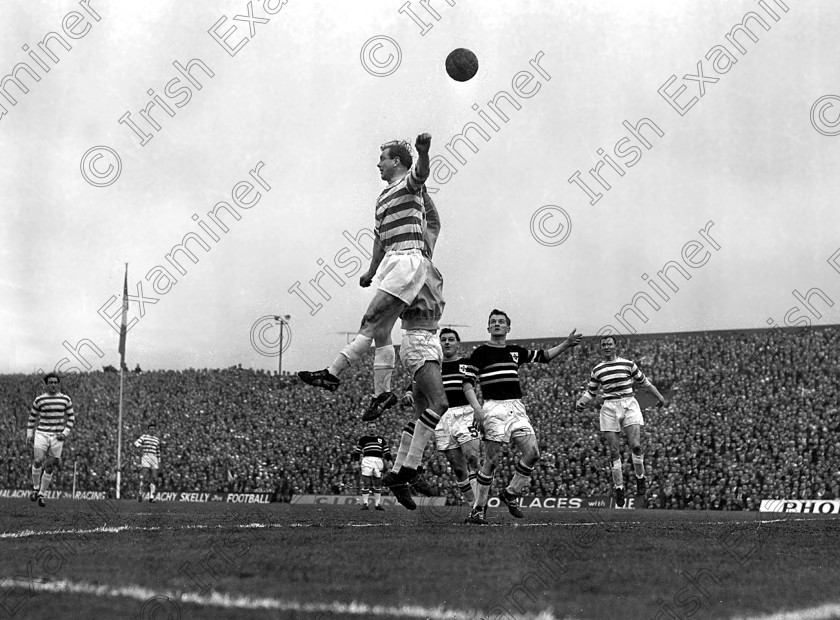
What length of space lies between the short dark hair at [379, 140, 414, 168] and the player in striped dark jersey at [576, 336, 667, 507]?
6.78 meters

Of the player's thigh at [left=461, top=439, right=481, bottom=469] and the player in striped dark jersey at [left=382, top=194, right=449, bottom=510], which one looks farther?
the player's thigh at [left=461, top=439, right=481, bottom=469]

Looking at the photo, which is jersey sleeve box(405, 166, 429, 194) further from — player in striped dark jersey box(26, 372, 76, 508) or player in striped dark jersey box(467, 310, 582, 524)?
player in striped dark jersey box(26, 372, 76, 508)

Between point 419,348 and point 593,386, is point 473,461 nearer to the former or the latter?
point 593,386

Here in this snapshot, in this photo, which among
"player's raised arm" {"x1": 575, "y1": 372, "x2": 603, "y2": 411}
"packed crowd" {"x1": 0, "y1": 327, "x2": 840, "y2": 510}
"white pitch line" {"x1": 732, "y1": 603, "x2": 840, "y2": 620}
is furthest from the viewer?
"packed crowd" {"x1": 0, "y1": 327, "x2": 840, "y2": 510}

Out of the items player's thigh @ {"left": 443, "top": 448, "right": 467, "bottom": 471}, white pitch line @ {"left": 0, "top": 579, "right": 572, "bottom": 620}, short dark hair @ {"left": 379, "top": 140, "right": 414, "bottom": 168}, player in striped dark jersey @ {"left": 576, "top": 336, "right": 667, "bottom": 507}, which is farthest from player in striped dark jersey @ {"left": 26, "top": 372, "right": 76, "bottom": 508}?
white pitch line @ {"left": 0, "top": 579, "right": 572, "bottom": 620}

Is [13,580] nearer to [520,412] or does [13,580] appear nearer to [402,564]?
[402,564]

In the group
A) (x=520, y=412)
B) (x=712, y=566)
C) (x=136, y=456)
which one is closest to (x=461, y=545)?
(x=712, y=566)

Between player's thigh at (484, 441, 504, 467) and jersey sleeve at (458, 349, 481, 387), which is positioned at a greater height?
jersey sleeve at (458, 349, 481, 387)

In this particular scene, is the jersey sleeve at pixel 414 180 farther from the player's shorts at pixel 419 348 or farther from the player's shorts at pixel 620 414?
the player's shorts at pixel 620 414

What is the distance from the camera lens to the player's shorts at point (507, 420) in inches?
375

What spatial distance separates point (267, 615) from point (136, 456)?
115 feet

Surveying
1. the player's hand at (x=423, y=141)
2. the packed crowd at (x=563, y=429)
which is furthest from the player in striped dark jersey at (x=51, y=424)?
the packed crowd at (x=563, y=429)

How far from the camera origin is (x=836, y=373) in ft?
84.9

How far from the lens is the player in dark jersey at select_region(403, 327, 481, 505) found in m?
11.4
